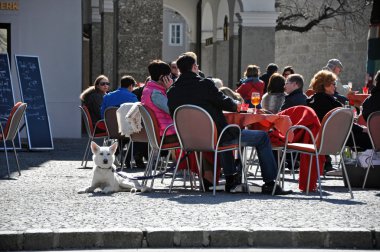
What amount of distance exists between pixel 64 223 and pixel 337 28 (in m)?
30.2

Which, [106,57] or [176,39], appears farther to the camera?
[176,39]

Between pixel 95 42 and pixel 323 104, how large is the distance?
15.5 metres

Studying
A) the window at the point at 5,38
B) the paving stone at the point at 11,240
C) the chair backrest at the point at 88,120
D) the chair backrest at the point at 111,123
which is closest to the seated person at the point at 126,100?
the chair backrest at the point at 88,120

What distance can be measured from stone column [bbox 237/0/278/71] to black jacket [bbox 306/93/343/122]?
40.8 feet

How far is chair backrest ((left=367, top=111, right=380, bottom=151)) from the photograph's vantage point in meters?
11.5

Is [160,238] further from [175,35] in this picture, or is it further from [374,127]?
[175,35]

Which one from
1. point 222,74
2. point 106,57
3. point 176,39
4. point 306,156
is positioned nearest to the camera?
point 306,156

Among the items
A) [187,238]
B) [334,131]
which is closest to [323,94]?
[334,131]

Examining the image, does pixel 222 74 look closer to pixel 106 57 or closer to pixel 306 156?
pixel 106 57

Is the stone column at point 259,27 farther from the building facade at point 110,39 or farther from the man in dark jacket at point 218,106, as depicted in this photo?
the man in dark jacket at point 218,106

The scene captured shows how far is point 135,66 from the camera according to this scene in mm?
20062

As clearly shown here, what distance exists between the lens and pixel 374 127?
38.1 feet

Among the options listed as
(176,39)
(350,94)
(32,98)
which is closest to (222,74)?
(32,98)

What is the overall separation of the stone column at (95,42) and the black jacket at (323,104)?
15.0 meters
